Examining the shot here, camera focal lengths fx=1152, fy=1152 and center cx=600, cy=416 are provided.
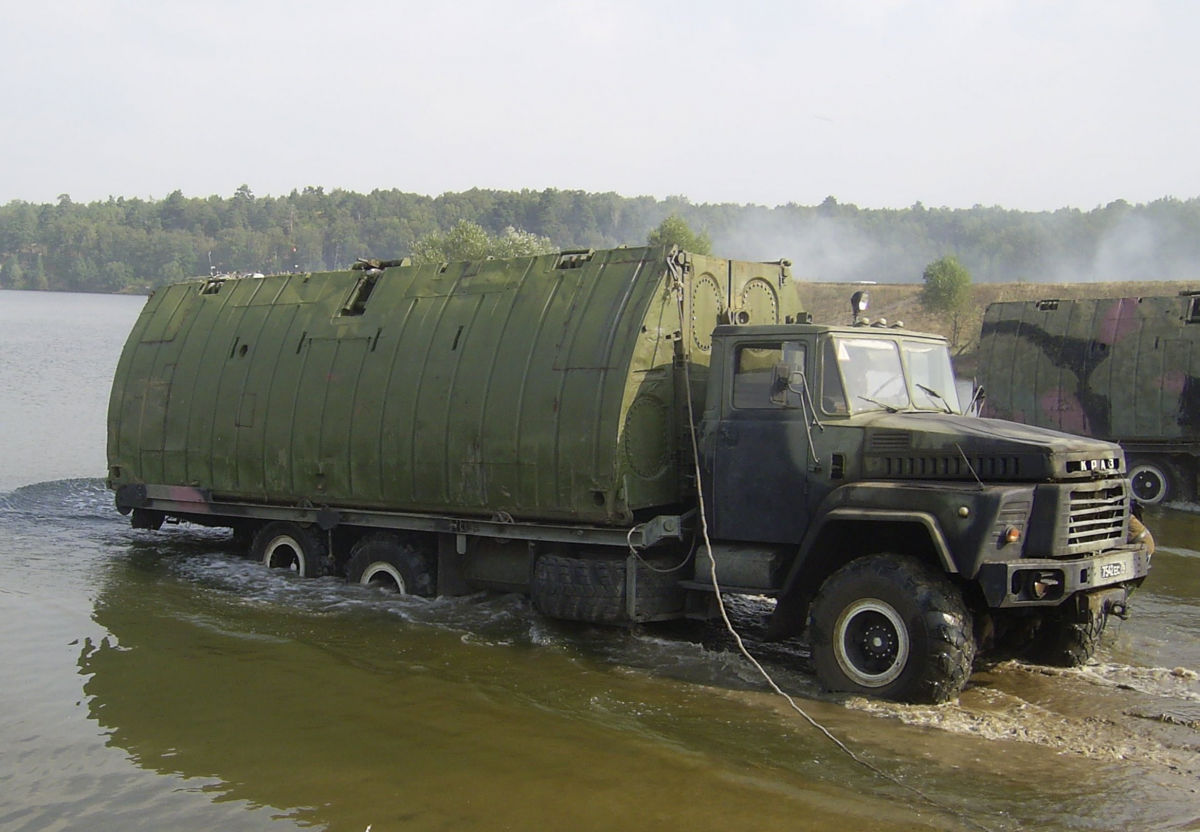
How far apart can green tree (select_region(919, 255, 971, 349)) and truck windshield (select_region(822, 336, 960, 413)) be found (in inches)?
2111

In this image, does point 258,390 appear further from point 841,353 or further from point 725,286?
point 841,353

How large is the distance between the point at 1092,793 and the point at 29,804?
600 cm

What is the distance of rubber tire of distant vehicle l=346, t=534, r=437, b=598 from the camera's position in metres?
11.4

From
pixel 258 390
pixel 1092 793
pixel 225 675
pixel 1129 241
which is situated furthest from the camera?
pixel 1129 241

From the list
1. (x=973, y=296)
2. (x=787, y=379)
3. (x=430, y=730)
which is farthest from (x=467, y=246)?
(x=430, y=730)

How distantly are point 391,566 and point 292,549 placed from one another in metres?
1.69

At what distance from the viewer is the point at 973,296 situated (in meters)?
67.1

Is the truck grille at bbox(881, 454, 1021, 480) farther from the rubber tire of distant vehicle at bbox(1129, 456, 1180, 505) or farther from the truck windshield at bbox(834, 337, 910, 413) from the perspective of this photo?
the rubber tire of distant vehicle at bbox(1129, 456, 1180, 505)

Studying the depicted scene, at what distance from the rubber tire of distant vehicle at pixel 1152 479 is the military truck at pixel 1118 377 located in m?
0.02

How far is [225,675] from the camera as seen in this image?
29.3ft

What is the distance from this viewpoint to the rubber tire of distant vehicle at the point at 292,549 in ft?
40.6

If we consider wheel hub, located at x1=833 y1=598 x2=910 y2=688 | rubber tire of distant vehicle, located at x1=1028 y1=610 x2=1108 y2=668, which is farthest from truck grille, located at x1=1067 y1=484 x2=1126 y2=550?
wheel hub, located at x1=833 y1=598 x2=910 y2=688

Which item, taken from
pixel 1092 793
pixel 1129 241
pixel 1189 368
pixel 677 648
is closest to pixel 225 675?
pixel 677 648

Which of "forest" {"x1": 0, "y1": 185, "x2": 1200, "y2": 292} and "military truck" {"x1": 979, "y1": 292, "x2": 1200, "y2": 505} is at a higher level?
"forest" {"x1": 0, "y1": 185, "x2": 1200, "y2": 292}
